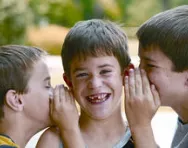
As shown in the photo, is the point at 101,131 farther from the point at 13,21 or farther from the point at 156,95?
the point at 13,21

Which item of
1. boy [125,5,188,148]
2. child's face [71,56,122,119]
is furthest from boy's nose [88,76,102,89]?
boy [125,5,188,148]

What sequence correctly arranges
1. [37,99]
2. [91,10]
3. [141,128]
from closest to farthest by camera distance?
[141,128] → [37,99] → [91,10]

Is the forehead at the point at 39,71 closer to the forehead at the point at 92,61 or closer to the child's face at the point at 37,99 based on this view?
the child's face at the point at 37,99

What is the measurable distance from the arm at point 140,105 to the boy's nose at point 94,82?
0.32ft

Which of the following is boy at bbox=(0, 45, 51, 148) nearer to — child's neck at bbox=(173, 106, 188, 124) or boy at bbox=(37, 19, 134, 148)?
boy at bbox=(37, 19, 134, 148)

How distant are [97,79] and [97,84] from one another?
0.06 feet

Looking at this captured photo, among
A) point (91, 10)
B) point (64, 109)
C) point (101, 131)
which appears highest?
point (64, 109)

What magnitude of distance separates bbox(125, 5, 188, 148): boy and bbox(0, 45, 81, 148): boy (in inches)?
10.4

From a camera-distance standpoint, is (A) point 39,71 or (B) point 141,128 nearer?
(B) point 141,128

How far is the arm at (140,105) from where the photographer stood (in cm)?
170

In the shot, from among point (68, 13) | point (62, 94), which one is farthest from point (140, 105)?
point (68, 13)

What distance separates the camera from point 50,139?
1.77 meters

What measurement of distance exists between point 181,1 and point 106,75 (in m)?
11.1

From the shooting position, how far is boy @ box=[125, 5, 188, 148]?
1.71m
